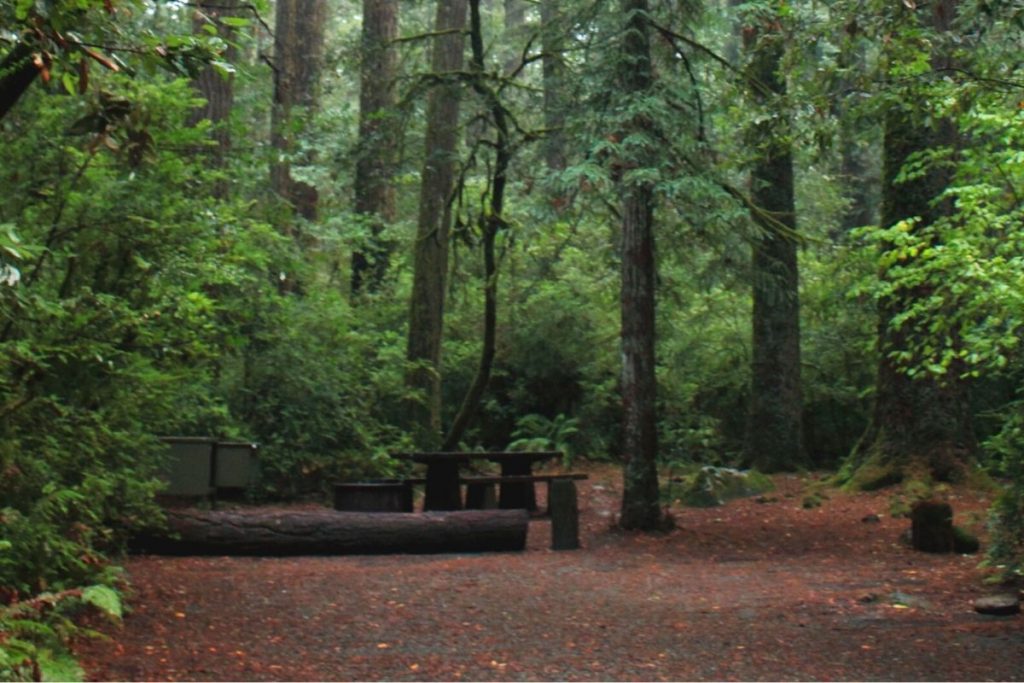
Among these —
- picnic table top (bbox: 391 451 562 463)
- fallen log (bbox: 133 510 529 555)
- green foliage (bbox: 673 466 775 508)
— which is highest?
picnic table top (bbox: 391 451 562 463)

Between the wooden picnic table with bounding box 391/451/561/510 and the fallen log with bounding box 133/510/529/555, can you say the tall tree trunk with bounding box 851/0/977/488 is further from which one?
the fallen log with bounding box 133/510/529/555

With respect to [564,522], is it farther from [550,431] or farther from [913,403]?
[550,431]

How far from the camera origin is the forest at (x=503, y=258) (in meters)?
7.98

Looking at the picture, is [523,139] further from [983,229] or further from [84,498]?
[84,498]

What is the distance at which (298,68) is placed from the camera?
24.4 meters

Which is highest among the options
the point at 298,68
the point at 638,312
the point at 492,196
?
the point at 298,68

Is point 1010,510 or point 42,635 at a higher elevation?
point 1010,510

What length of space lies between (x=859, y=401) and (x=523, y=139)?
8.66 m

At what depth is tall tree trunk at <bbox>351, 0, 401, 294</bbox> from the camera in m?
Answer: 19.7

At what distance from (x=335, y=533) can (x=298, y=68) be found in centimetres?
Answer: 1444

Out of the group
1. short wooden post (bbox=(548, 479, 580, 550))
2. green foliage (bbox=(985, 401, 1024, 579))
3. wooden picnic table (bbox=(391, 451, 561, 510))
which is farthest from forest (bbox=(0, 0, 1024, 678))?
wooden picnic table (bbox=(391, 451, 561, 510))

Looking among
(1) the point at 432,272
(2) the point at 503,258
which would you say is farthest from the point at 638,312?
(1) the point at 432,272

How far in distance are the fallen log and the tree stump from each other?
12.5 ft

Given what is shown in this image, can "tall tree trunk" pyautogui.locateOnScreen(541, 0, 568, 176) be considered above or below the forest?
above
